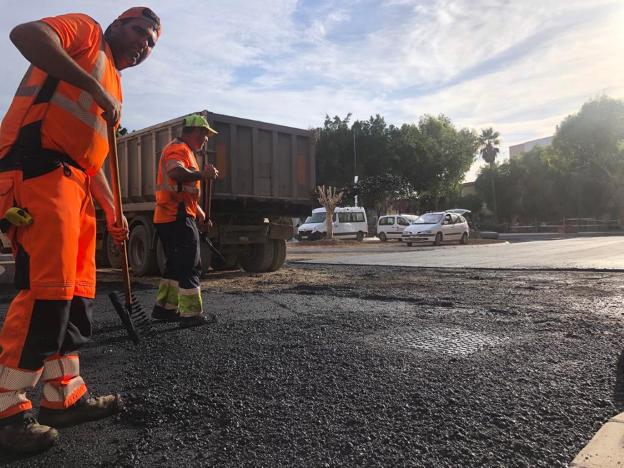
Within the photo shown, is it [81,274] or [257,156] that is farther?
[257,156]

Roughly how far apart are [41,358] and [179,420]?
2.19ft

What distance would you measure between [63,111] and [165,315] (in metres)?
2.78

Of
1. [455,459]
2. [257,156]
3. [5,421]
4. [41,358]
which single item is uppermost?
[257,156]

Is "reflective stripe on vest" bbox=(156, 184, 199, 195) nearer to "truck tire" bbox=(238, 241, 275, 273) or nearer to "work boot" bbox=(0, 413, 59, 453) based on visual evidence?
"work boot" bbox=(0, 413, 59, 453)

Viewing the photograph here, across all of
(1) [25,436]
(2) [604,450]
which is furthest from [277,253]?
(2) [604,450]

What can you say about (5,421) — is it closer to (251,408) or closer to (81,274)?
(81,274)

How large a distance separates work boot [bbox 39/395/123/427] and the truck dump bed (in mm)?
6026

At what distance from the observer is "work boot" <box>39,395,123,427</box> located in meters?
2.33

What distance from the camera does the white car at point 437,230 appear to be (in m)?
23.7

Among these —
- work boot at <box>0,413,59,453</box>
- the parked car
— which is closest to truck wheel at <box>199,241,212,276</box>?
work boot at <box>0,413,59,453</box>

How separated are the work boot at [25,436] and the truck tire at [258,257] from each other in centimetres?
768

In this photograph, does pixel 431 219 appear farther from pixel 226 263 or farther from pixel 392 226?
pixel 226 263

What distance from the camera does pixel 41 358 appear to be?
85.7 inches

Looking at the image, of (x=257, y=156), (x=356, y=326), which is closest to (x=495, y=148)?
(x=257, y=156)
